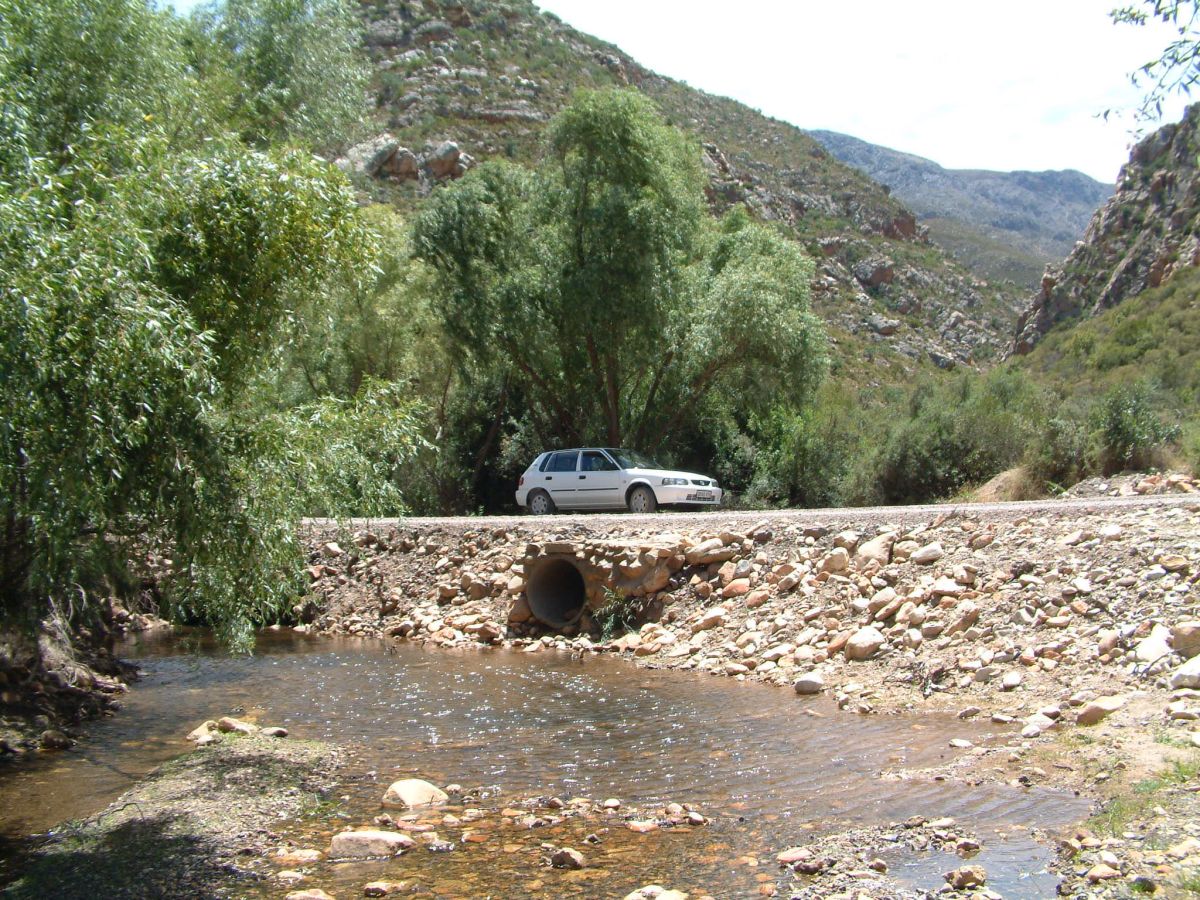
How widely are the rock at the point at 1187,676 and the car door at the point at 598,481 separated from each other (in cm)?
1348

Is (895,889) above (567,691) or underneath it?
above

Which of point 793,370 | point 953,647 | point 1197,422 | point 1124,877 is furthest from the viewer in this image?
point 793,370

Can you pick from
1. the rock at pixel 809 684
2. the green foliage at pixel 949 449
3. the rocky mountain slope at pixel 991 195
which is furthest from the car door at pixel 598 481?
the rocky mountain slope at pixel 991 195

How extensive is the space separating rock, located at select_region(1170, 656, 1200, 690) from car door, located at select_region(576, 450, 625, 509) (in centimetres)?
1348

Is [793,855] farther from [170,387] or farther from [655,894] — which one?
[170,387]

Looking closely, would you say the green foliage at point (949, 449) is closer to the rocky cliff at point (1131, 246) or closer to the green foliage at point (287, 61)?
the green foliage at point (287, 61)

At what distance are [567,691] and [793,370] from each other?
15.2 m

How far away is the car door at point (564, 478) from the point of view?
22297 mm

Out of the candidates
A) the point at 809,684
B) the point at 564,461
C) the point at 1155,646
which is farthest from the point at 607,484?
the point at 1155,646

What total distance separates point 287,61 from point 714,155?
54.1 meters

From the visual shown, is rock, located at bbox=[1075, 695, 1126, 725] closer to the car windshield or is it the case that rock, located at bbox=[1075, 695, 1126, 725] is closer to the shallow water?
the shallow water

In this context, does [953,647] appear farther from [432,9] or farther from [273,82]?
[432,9]

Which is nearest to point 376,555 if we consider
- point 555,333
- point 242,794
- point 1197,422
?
point 555,333

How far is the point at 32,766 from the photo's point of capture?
9.75 m
